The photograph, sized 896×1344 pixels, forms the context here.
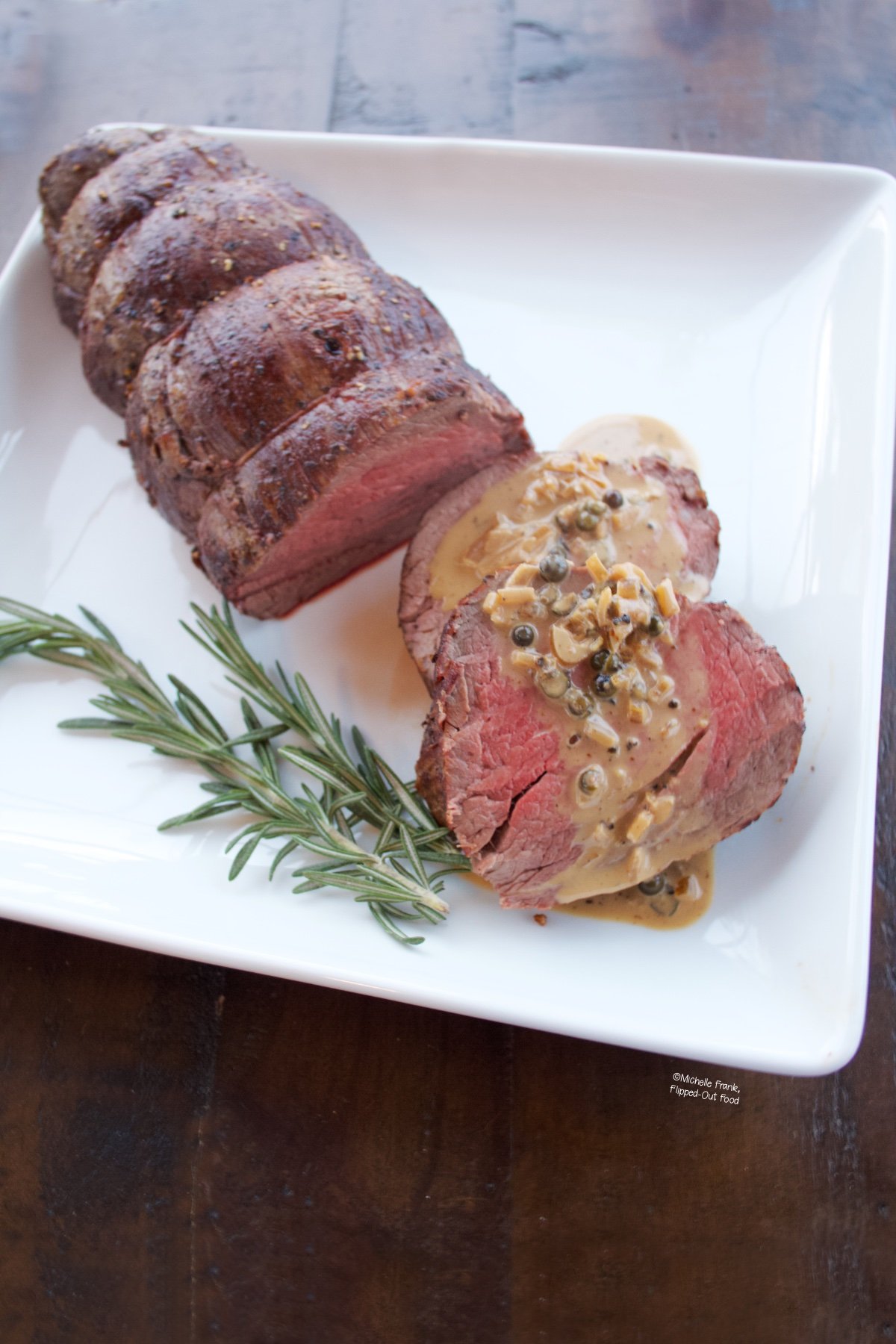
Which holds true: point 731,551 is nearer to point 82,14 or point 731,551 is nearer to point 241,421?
point 241,421

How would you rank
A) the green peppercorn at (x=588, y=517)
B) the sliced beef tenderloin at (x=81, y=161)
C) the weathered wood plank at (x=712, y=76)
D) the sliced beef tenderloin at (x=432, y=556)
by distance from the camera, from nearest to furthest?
the green peppercorn at (x=588, y=517)
the sliced beef tenderloin at (x=432, y=556)
the sliced beef tenderloin at (x=81, y=161)
the weathered wood plank at (x=712, y=76)

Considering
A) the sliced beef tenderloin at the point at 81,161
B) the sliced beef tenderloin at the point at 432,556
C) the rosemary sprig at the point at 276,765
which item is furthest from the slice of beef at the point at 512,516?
the sliced beef tenderloin at the point at 81,161

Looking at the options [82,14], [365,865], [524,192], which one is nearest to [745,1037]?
[365,865]

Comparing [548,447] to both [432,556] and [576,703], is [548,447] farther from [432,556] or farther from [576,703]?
[576,703]

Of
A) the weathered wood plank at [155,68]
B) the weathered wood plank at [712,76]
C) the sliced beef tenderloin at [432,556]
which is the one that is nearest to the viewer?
the sliced beef tenderloin at [432,556]

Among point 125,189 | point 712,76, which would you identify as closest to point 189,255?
point 125,189

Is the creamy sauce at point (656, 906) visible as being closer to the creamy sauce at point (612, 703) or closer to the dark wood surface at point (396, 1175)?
the creamy sauce at point (612, 703)

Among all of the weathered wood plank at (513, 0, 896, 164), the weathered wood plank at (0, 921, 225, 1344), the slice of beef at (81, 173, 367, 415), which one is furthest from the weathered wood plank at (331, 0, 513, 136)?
the weathered wood plank at (0, 921, 225, 1344)

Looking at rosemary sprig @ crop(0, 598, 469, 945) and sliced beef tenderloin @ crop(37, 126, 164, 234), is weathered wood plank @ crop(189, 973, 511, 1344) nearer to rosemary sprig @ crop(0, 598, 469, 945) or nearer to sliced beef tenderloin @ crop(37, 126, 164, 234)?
rosemary sprig @ crop(0, 598, 469, 945)
